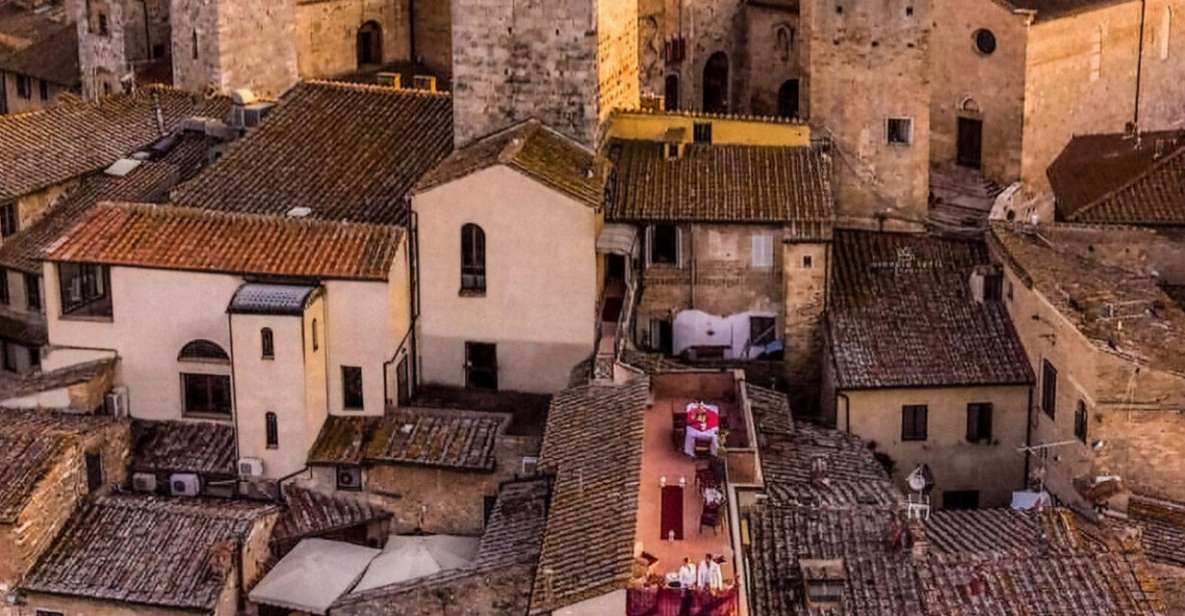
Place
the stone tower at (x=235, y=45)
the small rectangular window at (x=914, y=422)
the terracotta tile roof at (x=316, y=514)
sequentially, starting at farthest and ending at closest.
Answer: the stone tower at (x=235, y=45) → the small rectangular window at (x=914, y=422) → the terracotta tile roof at (x=316, y=514)

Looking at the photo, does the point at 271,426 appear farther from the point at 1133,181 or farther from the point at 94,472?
the point at 1133,181

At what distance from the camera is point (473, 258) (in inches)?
1592

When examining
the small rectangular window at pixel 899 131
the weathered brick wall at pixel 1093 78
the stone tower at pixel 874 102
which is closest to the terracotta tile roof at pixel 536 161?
the stone tower at pixel 874 102

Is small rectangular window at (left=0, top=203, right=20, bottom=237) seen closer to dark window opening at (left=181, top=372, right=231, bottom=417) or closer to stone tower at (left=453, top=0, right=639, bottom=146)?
dark window opening at (left=181, top=372, right=231, bottom=417)

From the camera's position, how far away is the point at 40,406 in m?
39.7

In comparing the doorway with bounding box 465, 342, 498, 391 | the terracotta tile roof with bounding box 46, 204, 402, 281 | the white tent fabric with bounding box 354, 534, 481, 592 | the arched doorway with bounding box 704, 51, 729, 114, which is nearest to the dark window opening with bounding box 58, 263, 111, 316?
the terracotta tile roof with bounding box 46, 204, 402, 281

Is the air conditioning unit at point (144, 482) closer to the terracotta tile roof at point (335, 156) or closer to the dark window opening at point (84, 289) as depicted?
the dark window opening at point (84, 289)

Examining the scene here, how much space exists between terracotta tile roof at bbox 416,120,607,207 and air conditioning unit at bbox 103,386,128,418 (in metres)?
7.26

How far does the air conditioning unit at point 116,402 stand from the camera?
39938 mm

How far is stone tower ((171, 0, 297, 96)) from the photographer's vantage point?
2216 inches

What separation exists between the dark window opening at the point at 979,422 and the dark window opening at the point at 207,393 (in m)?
15.1

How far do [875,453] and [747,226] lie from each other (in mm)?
5457

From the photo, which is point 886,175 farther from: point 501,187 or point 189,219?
point 189,219

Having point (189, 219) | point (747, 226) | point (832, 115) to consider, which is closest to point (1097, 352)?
point (747, 226)
